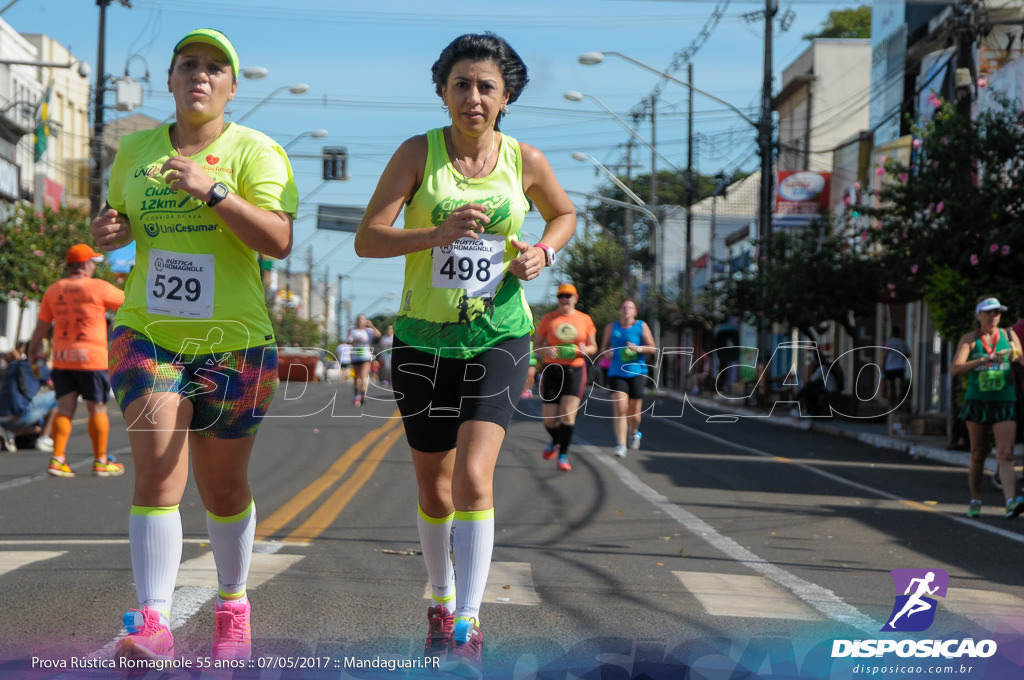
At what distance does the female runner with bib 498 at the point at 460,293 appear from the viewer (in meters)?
4.50

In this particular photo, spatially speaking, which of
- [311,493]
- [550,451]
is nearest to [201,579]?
[311,493]

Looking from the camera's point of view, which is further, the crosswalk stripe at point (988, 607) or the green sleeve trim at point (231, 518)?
the crosswalk stripe at point (988, 607)

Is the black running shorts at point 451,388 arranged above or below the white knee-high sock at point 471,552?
above

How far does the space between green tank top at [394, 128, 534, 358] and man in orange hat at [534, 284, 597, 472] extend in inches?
364

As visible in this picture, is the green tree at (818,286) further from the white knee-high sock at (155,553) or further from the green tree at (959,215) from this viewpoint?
the white knee-high sock at (155,553)

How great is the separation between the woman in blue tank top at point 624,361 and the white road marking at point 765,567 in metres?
2.65

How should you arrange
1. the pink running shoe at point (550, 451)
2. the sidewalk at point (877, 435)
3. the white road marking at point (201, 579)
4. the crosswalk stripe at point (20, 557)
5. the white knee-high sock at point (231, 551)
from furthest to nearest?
the sidewalk at point (877, 435) → the pink running shoe at point (550, 451) → the crosswalk stripe at point (20, 557) → the white road marking at point (201, 579) → the white knee-high sock at point (231, 551)

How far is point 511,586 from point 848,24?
68.5m

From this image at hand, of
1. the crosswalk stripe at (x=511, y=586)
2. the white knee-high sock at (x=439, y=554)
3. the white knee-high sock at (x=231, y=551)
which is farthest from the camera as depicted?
the crosswalk stripe at (x=511, y=586)

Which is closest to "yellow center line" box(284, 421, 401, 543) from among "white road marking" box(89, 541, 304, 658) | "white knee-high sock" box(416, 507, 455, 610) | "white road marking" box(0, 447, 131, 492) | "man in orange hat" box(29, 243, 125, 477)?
"white road marking" box(89, 541, 304, 658)

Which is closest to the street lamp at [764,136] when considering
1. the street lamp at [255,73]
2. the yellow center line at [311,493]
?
the street lamp at [255,73]

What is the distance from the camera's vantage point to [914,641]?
5.37 meters

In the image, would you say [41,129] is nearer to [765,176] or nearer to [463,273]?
[765,176]

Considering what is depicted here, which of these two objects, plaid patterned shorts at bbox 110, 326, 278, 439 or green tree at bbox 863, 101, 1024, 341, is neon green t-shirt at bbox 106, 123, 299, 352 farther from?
green tree at bbox 863, 101, 1024, 341
